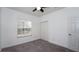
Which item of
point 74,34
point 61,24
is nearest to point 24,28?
point 61,24

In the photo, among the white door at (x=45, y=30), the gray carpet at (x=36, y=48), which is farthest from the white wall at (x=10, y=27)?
the white door at (x=45, y=30)

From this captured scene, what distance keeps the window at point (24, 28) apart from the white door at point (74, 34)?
3.39 metres

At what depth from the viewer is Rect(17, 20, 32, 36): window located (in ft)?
14.8

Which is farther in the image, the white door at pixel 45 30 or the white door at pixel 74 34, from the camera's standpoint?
the white door at pixel 45 30

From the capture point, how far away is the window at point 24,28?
452 centimetres

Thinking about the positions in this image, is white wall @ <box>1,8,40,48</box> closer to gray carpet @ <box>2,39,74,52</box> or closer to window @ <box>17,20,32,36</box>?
window @ <box>17,20,32,36</box>

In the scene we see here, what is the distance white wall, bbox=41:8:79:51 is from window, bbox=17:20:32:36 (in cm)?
195

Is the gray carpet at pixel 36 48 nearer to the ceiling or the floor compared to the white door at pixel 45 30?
nearer to the floor

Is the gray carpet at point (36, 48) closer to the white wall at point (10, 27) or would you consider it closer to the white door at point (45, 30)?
the white wall at point (10, 27)

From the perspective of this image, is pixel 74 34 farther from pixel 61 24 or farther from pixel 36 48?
pixel 36 48

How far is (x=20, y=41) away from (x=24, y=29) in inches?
42.3

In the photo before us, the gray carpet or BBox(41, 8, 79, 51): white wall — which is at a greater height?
BBox(41, 8, 79, 51): white wall

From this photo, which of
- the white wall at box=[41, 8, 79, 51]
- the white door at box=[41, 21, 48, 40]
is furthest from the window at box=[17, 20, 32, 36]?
the white wall at box=[41, 8, 79, 51]
